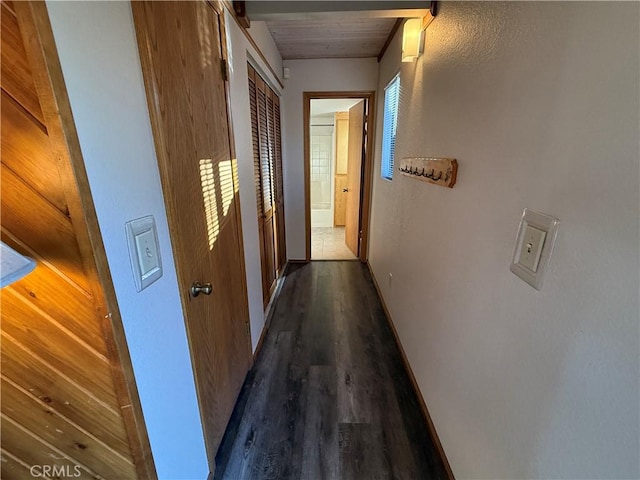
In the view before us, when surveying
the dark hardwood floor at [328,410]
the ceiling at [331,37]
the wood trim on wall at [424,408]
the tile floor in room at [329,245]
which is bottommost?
the tile floor in room at [329,245]

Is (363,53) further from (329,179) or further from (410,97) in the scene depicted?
(329,179)

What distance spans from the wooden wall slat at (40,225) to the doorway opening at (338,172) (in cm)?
297

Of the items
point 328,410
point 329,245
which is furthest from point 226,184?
point 329,245

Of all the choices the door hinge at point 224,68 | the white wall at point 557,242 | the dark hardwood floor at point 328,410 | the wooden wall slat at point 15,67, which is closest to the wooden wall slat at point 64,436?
the wooden wall slat at point 15,67

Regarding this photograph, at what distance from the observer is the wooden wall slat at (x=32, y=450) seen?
631 mm

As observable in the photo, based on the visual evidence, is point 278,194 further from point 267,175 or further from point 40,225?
point 40,225

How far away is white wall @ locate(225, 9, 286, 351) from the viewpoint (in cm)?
152

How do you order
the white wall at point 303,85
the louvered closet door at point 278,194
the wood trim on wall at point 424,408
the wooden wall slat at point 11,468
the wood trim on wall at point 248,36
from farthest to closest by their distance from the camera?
the white wall at point 303,85, the louvered closet door at point 278,194, the wood trim on wall at point 248,36, the wood trim on wall at point 424,408, the wooden wall slat at point 11,468

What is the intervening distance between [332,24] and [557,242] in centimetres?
243

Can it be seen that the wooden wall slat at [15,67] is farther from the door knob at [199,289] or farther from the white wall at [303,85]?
the white wall at [303,85]

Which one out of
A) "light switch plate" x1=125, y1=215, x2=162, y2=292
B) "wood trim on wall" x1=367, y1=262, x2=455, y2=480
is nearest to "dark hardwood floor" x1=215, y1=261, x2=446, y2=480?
"wood trim on wall" x1=367, y1=262, x2=455, y2=480

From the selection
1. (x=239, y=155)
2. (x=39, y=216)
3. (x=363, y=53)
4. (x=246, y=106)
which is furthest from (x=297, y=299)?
(x=363, y=53)

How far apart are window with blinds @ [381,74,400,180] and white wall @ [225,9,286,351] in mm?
1116

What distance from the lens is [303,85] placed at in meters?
3.11
